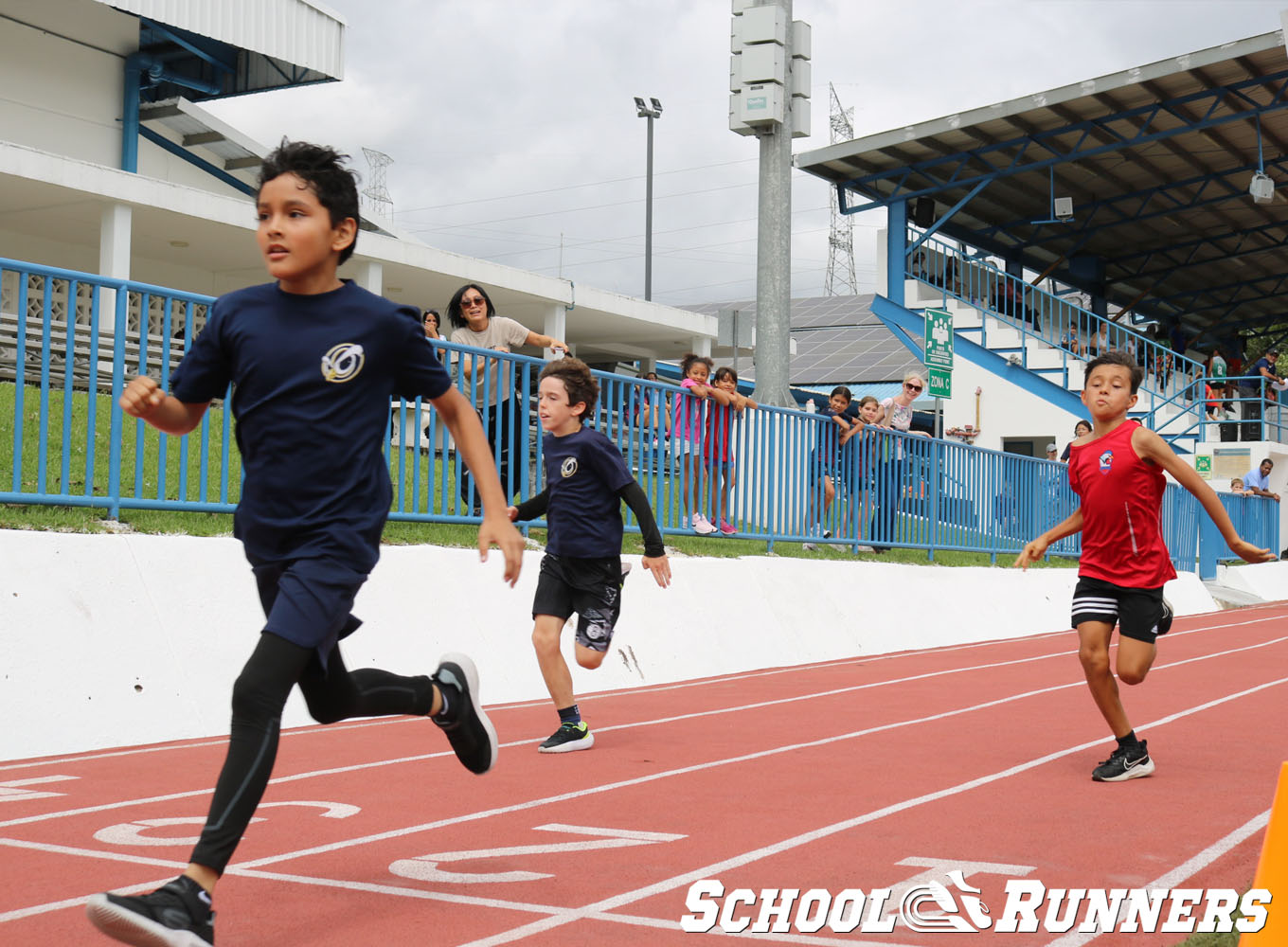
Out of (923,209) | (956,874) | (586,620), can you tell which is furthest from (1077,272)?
(956,874)

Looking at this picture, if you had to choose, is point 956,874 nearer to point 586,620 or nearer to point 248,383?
point 248,383

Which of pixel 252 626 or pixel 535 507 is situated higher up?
pixel 535 507

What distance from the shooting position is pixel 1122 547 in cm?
670

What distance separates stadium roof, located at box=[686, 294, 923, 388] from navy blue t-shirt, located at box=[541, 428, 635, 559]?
3258 cm

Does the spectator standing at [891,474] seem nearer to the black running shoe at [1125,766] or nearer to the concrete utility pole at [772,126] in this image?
the concrete utility pole at [772,126]

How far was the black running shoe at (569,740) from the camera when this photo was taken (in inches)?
283

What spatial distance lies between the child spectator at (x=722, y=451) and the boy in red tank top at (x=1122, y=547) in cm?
666

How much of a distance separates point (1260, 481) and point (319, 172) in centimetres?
3035

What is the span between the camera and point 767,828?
17.4 ft

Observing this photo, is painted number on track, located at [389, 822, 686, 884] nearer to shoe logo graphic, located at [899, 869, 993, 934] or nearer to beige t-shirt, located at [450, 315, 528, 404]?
shoe logo graphic, located at [899, 869, 993, 934]

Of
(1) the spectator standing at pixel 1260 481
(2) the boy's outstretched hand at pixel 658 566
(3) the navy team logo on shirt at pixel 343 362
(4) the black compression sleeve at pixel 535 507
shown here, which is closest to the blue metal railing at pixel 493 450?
(4) the black compression sleeve at pixel 535 507

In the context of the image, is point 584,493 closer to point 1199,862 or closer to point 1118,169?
point 1199,862

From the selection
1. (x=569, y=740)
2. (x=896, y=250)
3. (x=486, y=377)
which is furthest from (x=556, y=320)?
(x=569, y=740)

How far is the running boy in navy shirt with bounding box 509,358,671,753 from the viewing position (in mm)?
7379
